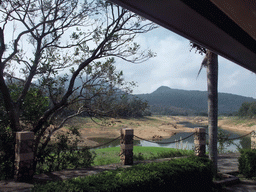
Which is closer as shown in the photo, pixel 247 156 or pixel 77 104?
pixel 247 156

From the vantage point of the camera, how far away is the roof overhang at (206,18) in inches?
67.6

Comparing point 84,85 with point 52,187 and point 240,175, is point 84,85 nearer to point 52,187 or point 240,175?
point 52,187

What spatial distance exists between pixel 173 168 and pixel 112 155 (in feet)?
20.7

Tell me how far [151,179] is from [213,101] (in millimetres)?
3312

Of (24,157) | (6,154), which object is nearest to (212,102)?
(24,157)

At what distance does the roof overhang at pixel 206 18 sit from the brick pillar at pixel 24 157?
4836 mm

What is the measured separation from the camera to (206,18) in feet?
6.64

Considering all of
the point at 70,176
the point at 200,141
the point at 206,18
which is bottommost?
the point at 70,176

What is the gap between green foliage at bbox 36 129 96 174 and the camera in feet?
22.7

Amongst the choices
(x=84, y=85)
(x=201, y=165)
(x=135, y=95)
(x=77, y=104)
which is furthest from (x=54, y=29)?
(x=201, y=165)

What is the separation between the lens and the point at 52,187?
131 inches

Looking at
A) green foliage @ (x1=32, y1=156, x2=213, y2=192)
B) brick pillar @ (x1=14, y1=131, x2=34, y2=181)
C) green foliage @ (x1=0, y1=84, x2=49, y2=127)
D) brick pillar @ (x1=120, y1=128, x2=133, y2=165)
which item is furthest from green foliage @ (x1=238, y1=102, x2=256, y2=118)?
brick pillar @ (x1=14, y1=131, x2=34, y2=181)

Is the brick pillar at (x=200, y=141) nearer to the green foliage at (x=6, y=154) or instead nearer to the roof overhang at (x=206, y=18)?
the roof overhang at (x=206, y=18)

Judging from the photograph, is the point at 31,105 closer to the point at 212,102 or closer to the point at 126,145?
the point at 126,145
